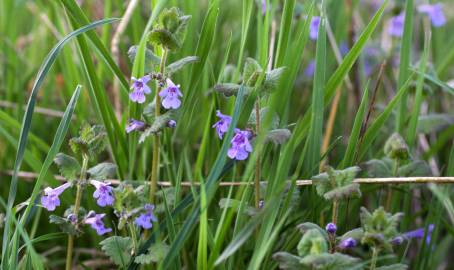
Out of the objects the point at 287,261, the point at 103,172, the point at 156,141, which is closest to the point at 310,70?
the point at 156,141

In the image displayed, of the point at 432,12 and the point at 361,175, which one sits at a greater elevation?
the point at 432,12

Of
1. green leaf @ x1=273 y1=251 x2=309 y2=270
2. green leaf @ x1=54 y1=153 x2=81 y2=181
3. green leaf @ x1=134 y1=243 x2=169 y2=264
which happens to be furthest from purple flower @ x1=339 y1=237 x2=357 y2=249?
green leaf @ x1=54 y1=153 x2=81 y2=181

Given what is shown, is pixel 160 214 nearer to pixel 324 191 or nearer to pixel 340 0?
pixel 324 191

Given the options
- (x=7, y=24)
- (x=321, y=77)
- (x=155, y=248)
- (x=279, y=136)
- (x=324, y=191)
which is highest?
(x=7, y=24)

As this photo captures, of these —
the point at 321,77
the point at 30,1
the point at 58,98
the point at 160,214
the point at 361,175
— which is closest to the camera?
the point at 321,77

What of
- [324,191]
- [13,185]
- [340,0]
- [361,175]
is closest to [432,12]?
[340,0]

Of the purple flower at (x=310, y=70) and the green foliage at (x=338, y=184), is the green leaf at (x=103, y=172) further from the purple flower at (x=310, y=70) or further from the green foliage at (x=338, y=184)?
the purple flower at (x=310, y=70)

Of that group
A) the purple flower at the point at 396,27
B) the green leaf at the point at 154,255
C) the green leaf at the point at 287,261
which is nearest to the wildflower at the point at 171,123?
the green leaf at the point at 154,255
